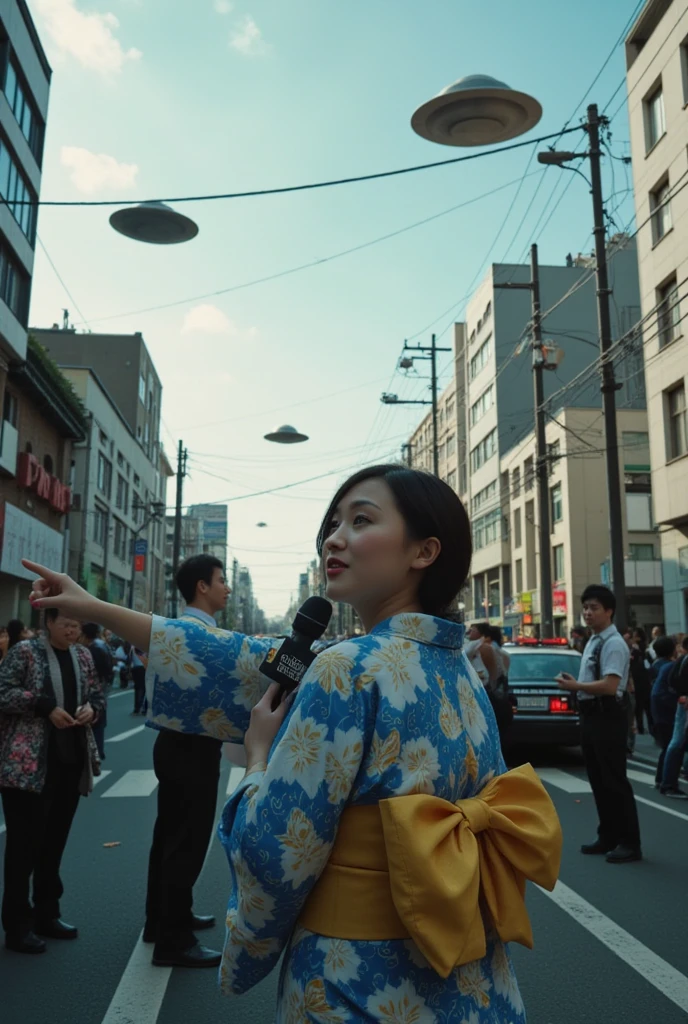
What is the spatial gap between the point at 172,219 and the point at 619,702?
738 cm

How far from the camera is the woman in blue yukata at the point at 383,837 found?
5.16 feet

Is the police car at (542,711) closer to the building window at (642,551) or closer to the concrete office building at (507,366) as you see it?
the building window at (642,551)

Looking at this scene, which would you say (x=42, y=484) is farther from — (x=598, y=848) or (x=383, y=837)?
(x=383, y=837)

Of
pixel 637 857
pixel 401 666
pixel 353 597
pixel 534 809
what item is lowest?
pixel 637 857

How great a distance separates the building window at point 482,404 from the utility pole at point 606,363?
3606 centimetres

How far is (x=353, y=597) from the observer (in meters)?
1.90

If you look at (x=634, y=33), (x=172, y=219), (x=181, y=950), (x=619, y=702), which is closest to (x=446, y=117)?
(x=172, y=219)

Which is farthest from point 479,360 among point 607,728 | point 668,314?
point 607,728

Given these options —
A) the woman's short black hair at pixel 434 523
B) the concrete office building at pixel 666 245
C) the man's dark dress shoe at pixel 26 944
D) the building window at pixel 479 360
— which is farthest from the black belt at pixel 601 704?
the building window at pixel 479 360

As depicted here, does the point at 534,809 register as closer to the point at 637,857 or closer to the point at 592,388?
the point at 637,857

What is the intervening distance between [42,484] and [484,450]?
31.4m

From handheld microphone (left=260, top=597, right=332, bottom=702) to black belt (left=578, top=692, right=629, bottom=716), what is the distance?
569 centimetres

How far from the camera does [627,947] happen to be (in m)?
4.98

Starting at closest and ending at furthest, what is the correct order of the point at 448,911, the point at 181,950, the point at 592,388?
the point at 448,911 < the point at 181,950 < the point at 592,388
